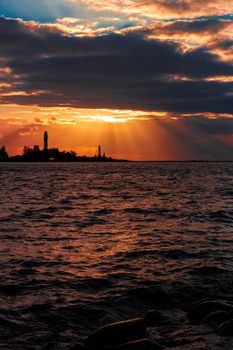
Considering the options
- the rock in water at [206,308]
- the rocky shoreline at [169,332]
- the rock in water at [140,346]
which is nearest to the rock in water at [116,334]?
the rocky shoreline at [169,332]

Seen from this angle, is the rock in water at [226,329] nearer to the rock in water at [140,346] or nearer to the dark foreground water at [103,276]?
the dark foreground water at [103,276]

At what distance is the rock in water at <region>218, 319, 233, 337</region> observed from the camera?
818cm

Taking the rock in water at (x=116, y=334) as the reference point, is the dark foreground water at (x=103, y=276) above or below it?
below

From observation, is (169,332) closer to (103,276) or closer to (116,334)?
(116,334)

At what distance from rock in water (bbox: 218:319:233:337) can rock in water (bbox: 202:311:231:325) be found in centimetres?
50

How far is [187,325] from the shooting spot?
903 cm

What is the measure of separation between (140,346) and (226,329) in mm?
1884

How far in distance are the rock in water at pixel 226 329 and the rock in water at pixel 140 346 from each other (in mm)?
1417

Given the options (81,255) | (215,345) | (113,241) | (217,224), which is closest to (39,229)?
(113,241)

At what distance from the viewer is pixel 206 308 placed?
975 cm

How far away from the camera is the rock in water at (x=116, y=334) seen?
25.7 ft

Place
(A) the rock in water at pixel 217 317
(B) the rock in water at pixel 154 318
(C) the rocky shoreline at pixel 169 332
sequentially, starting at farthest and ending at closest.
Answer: (B) the rock in water at pixel 154 318, (A) the rock in water at pixel 217 317, (C) the rocky shoreline at pixel 169 332

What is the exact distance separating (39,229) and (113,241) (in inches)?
195

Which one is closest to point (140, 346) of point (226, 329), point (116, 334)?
point (116, 334)
